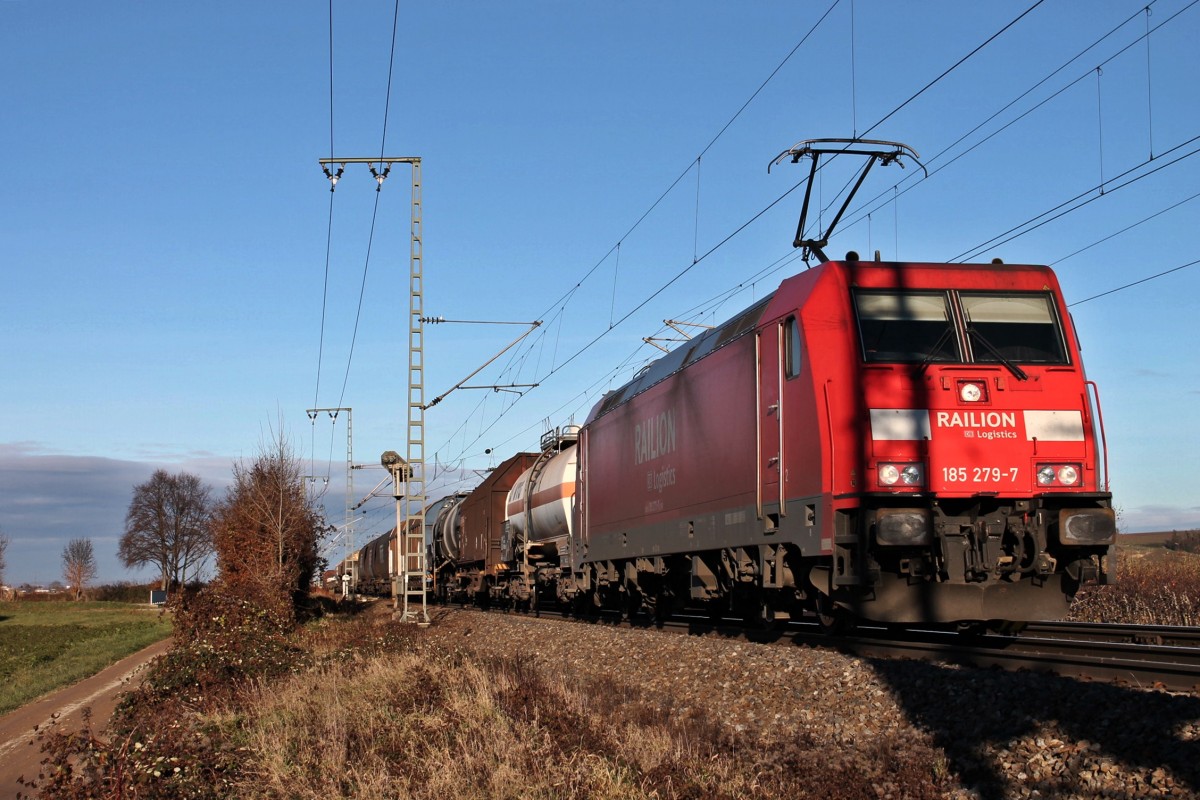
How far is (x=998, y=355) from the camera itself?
12.1 metres

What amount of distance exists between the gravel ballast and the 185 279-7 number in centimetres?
195

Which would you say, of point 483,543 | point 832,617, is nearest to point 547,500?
point 483,543

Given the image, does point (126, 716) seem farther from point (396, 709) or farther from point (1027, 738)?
point (1027, 738)

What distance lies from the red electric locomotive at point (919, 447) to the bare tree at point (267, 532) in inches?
841

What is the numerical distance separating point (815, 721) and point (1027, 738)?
6.98 ft

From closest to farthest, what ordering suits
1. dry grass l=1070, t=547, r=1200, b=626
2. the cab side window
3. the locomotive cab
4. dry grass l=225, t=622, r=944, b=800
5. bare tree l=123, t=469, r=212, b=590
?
dry grass l=225, t=622, r=944, b=800, the locomotive cab, the cab side window, dry grass l=1070, t=547, r=1200, b=626, bare tree l=123, t=469, r=212, b=590

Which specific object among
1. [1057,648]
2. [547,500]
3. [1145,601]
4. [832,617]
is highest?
[547,500]

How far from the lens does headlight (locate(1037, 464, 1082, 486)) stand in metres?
11.6

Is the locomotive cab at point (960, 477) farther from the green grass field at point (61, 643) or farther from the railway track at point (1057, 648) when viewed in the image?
the green grass field at point (61, 643)

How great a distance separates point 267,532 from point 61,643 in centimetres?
940

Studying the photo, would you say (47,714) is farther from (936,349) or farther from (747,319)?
(936,349)

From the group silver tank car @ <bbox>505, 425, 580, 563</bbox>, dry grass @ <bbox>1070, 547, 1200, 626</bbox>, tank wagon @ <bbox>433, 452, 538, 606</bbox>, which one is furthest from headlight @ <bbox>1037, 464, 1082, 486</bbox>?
tank wagon @ <bbox>433, 452, 538, 606</bbox>

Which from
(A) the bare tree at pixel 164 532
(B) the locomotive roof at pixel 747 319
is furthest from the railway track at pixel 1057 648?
(A) the bare tree at pixel 164 532

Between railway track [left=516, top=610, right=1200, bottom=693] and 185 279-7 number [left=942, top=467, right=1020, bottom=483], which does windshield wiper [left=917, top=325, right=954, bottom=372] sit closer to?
185 279-7 number [left=942, top=467, right=1020, bottom=483]
